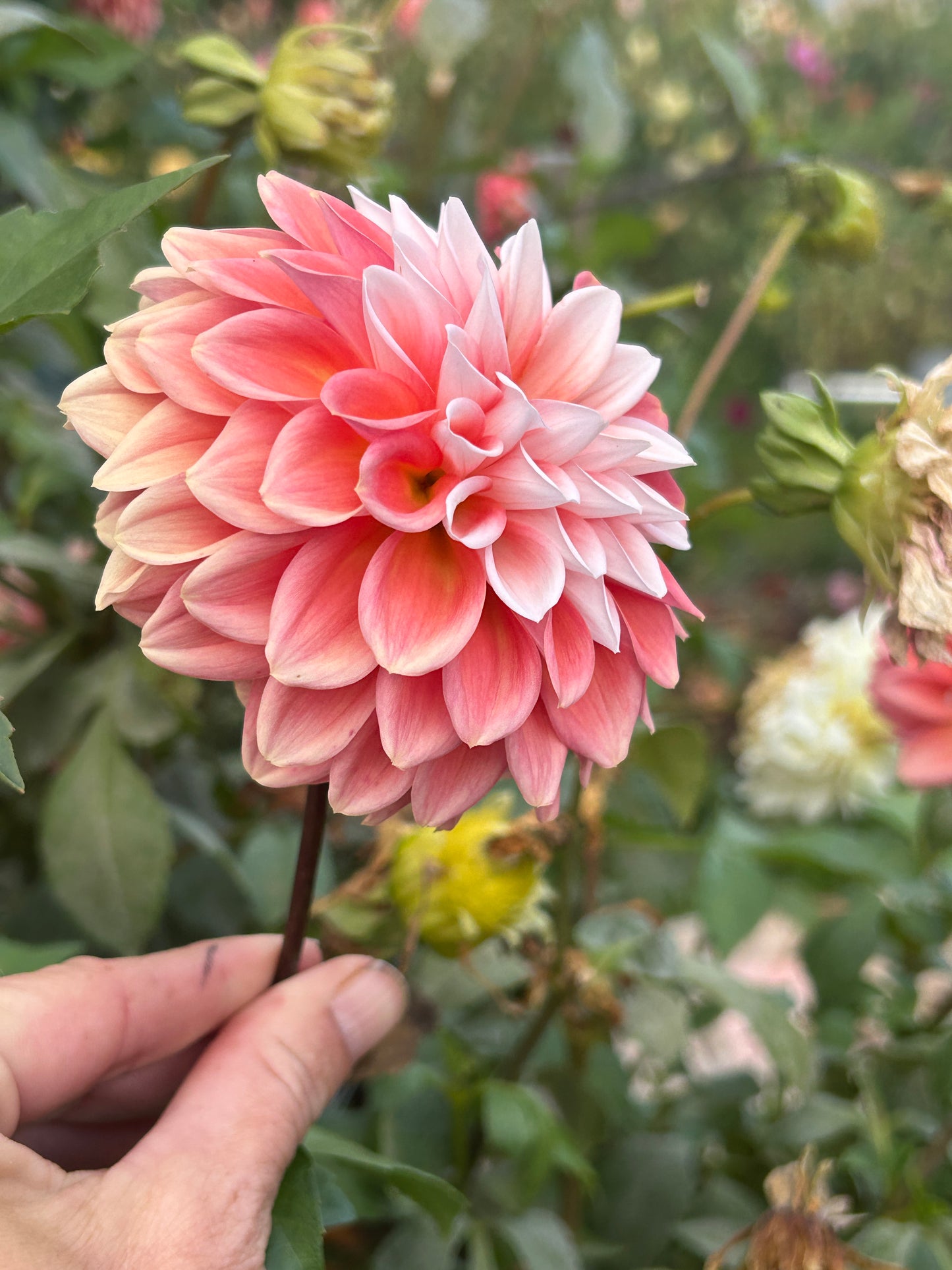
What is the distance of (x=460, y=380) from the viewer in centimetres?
23

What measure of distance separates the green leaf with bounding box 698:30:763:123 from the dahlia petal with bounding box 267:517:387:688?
40cm

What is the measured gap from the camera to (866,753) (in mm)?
672

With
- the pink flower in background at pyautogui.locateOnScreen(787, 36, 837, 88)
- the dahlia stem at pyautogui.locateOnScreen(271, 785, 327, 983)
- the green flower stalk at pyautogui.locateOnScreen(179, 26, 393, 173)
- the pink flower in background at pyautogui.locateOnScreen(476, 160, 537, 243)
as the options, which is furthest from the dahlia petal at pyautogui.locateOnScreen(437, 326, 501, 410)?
the pink flower in background at pyautogui.locateOnScreen(787, 36, 837, 88)

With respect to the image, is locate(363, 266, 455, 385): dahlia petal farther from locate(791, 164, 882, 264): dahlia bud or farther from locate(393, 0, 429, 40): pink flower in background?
locate(393, 0, 429, 40): pink flower in background

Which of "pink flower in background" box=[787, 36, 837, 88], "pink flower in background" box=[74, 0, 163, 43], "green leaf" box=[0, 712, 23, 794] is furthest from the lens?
"pink flower in background" box=[787, 36, 837, 88]

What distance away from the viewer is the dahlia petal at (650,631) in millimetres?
247

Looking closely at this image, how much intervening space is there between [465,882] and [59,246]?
24 cm

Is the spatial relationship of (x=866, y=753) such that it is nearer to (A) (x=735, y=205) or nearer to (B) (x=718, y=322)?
(B) (x=718, y=322)

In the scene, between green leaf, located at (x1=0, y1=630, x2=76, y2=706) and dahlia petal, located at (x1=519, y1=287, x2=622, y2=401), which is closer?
dahlia petal, located at (x1=519, y1=287, x2=622, y2=401)

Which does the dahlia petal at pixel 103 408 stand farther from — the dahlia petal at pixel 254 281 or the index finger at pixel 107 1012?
the index finger at pixel 107 1012

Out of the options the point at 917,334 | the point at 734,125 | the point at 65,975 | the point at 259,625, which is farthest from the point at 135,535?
the point at 917,334

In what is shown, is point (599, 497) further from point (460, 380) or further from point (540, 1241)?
point (540, 1241)

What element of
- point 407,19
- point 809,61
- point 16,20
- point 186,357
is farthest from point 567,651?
point 809,61

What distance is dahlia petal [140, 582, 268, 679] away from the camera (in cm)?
23
